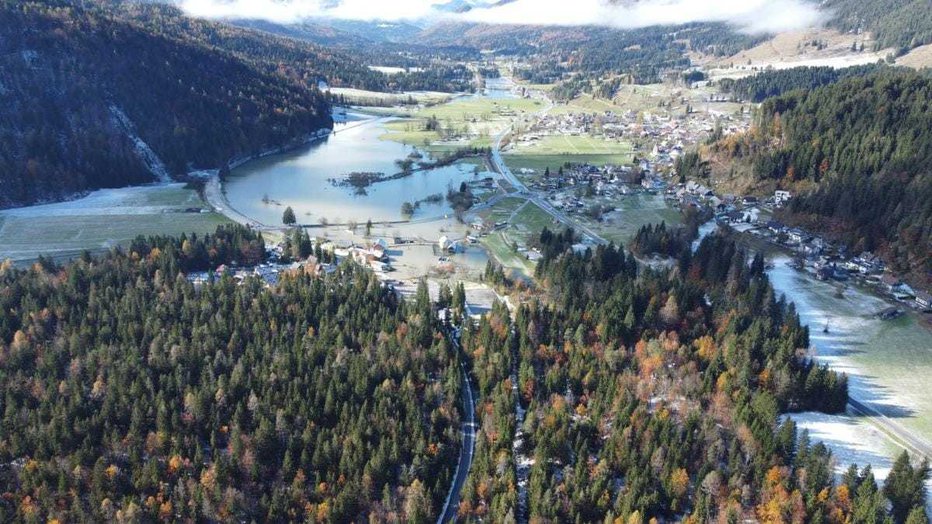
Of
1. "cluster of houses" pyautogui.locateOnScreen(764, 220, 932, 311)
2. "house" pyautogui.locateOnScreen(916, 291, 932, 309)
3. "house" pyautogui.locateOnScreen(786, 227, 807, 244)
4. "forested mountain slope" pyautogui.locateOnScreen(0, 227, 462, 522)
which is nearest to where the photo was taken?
"forested mountain slope" pyautogui.locateOnScreen(0, 227, 462, 522)

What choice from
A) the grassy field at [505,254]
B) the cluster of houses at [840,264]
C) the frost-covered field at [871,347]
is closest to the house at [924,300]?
the cluster of houses at [840,264]

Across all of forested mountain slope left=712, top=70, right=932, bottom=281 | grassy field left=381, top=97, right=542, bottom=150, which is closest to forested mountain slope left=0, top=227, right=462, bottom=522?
forested mountain slope left=712, top=70, right=932, bottom=281

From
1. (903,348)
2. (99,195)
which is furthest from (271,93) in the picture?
(903,348)

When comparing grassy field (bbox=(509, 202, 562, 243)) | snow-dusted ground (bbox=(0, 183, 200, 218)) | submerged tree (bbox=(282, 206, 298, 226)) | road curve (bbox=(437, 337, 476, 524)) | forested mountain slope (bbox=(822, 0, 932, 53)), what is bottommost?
road curve (bbox=(437, 337, 476, 524))

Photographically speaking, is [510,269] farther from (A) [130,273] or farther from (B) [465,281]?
(A) [130,273]

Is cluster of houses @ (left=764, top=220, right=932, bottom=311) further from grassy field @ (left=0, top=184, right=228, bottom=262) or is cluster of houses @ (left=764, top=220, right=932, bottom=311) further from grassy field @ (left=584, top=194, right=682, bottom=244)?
grassy field @ (left=0, top=184, right=228, bottom=262)

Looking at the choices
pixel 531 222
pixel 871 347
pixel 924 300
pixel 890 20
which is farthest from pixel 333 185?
pixel 890 20

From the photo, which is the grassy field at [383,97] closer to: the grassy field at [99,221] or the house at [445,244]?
the grassy field at [99,221]
